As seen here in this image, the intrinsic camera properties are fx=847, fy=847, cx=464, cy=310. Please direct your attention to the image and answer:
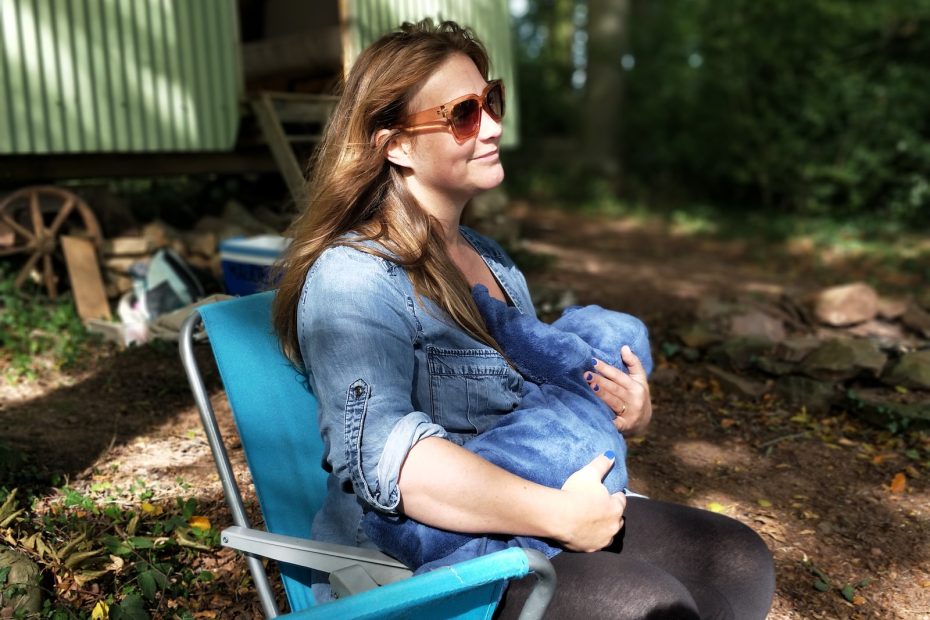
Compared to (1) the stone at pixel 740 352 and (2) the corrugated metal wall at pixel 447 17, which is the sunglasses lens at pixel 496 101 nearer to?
(1) the stone at pixel 740 352

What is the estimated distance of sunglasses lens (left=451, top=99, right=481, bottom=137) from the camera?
2.03m

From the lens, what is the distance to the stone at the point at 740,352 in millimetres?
5055

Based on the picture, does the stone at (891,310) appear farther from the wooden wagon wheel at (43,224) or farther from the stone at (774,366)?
the wooden wagon wheel at (43,224)

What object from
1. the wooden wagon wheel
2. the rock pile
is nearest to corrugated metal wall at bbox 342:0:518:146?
the wooden wagon wheel

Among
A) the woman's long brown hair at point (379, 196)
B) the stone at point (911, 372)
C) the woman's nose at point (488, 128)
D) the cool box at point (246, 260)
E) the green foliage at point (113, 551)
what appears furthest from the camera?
the cool box at point (246, 260)

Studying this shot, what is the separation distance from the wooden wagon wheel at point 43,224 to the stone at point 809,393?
4.58m

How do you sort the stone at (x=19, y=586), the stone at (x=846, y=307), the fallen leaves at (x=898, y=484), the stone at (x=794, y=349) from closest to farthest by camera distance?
the stone at (x=19, y=586)
the fallen leaves at (x=898, y=484)
the stone at (x=794, y=349)
the stone at (x=846, y=307)

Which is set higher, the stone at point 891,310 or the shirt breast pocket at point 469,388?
the shirt breast pocket at point 469,388

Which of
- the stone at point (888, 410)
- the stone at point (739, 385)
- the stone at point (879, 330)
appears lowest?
the stone at point (879, 330)

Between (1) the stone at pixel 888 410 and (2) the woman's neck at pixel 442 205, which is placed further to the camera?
(1) the stone at pixel 888 410

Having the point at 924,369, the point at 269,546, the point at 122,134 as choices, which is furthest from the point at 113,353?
the point at 924,369

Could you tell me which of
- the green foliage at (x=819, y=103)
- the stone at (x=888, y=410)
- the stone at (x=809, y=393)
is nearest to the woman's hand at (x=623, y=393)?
the stone at (x=888, y=410)

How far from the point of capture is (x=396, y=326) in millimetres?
1831

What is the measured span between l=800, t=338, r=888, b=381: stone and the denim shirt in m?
3.20
